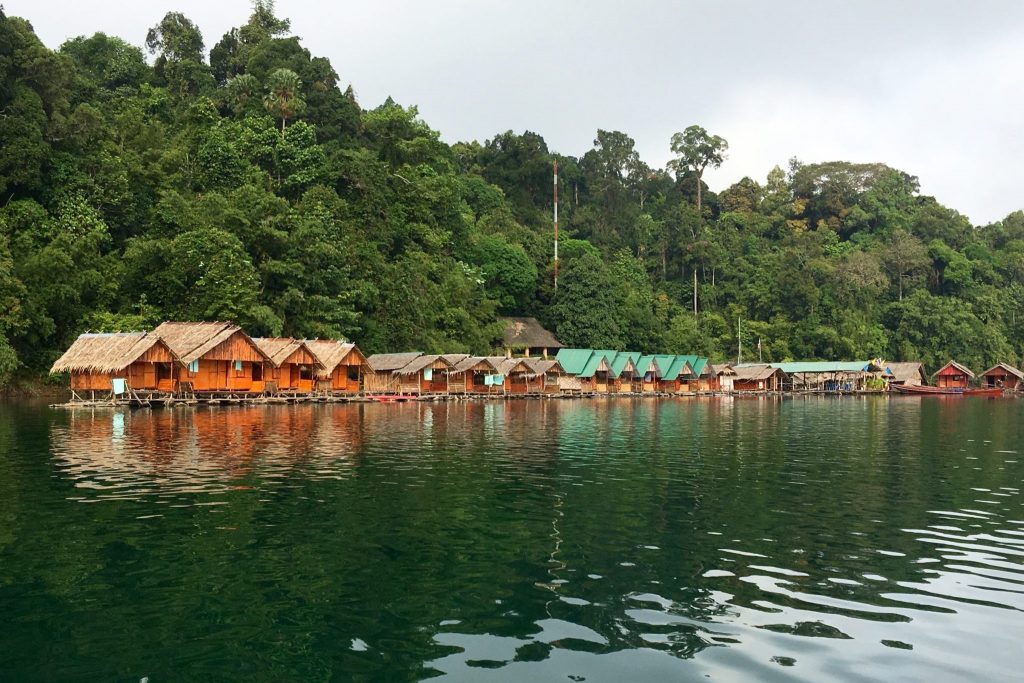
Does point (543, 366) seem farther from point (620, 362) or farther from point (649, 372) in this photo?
point (649, 372)

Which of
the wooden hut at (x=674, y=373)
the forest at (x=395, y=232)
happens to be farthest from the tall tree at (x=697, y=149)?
the wooden hut at (x=674, y=373)

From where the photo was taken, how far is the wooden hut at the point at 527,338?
67.5m

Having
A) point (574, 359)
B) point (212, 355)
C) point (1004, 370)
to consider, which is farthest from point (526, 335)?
point (1004, 370)

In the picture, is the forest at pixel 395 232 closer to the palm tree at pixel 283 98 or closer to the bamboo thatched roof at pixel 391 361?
the palm tree at pixel 283 98

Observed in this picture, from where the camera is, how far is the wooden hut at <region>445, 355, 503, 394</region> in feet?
173

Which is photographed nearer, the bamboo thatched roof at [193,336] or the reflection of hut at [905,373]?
the bamboo thatched roof at [193,336]

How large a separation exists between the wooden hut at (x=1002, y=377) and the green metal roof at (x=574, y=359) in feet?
146

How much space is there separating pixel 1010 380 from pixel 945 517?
78.4 meters

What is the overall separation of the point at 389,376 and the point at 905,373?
176ft

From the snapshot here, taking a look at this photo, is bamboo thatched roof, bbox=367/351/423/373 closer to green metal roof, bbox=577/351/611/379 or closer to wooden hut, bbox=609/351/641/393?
green metal roof, bbox=577/351/611/379

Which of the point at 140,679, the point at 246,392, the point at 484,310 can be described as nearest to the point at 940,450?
the point at 140,679

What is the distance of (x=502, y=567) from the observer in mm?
9781

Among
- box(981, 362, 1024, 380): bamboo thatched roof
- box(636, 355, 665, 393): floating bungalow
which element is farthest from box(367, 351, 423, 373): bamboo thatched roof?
box(981, 362, 1024, 380): bamboo thatched roof

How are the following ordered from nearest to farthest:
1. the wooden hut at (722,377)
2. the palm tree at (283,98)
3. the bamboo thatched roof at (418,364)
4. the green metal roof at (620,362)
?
1. the bamboo thatched roof at (418,364)
2. the palm tree at (283,98)
3. the green metal roof at (620,362)
4. the wooden hut at (722,377)
